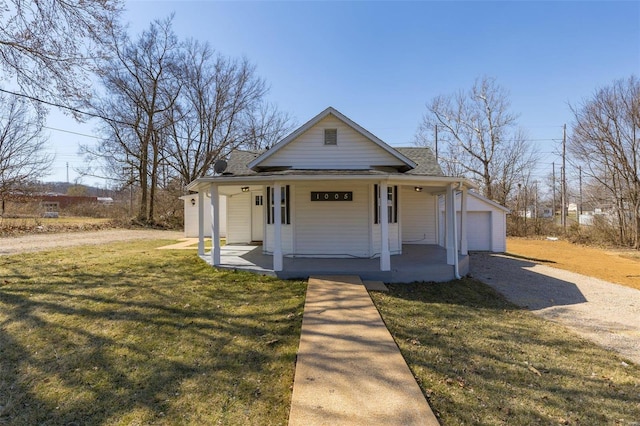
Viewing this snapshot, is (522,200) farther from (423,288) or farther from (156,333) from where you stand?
(156,333)

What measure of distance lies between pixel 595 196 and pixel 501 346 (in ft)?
76.2

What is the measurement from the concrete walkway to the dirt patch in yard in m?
10.2

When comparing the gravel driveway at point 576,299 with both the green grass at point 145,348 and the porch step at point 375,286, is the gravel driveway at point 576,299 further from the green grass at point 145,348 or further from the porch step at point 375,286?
the green grass at point 145,348

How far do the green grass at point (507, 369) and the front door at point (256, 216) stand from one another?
7861 mm

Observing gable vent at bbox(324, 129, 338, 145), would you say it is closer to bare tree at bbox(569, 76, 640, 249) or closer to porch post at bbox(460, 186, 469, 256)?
porch post at bbox(460, 186, 469, 256)

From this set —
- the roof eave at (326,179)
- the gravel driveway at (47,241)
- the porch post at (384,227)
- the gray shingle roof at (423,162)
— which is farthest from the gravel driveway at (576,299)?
the gravel driveway at (47,241)

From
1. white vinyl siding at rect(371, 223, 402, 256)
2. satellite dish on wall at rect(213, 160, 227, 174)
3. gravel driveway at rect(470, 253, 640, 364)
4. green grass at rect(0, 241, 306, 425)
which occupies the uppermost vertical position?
satellite dish on wall at rect(213, 160, 227, 174)

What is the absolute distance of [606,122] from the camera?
1952 cm

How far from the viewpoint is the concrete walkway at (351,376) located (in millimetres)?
2703

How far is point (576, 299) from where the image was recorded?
7.96m

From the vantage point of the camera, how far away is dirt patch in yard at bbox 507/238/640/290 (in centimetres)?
1112

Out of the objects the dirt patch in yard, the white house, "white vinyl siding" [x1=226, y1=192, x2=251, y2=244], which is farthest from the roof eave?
the dirt patch in yard

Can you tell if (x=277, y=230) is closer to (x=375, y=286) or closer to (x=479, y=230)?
(x=375, y=286)

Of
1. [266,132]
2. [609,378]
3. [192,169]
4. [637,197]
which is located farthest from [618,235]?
[192,169]
